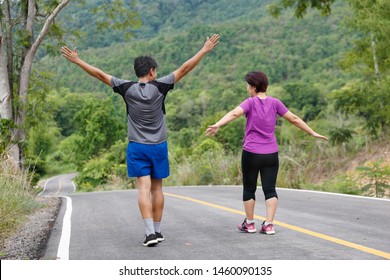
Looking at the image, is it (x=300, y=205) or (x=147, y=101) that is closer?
(x=147, y=101)

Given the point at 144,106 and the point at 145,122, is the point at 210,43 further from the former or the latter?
the point at 145,122

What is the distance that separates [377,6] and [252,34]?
127m

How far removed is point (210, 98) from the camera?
11050cm

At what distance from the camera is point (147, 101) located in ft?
22.8

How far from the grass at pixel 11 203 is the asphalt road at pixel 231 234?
2.15 ft

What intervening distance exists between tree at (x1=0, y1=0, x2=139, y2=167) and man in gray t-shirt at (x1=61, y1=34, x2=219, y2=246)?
13.2 metres

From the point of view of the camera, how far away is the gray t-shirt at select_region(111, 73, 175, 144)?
274 inches

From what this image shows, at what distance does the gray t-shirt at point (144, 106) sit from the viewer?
6.95m

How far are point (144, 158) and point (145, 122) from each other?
0.40 metres

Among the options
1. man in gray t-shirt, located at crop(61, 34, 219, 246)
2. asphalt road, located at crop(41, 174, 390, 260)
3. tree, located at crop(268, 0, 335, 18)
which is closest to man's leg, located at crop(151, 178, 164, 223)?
man in gray t-shirt, located at crop(61, 34, 219, 246)

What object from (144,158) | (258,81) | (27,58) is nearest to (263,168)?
(258,81)

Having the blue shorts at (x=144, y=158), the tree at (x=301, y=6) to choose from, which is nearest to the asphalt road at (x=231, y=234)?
the blue shorts at (x=144, y=158)

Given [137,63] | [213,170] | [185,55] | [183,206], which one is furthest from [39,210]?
[185,55]

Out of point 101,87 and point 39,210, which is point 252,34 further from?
point 39,210
